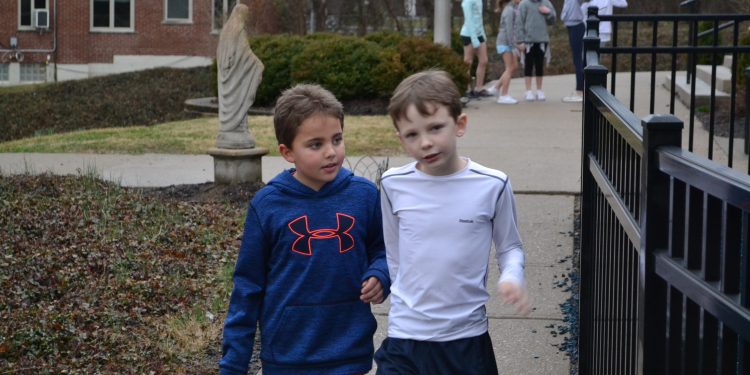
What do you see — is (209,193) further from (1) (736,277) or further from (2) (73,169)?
(1) (736,277)

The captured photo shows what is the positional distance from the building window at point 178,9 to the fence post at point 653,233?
116 ft

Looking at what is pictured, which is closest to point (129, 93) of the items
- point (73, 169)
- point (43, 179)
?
point (73, 169)

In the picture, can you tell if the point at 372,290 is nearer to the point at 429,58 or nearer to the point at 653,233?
the point at 653,233

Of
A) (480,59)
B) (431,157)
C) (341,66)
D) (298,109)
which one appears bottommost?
(431,157)

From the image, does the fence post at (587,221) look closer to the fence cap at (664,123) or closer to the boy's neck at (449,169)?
the boy's neck at (449,169)

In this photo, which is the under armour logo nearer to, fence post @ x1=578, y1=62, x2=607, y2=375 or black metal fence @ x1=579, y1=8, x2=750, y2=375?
black metal fence @ x1=579, y1=8, x2=750, y2=375

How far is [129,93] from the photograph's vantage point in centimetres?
2575

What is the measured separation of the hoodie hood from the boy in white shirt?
217 mm

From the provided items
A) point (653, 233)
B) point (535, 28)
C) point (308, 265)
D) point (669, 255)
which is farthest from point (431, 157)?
point (535, 28)

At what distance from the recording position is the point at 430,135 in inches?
125

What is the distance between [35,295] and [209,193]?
3.42m

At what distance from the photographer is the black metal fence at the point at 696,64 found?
5422mm

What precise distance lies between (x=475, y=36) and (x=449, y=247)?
46.0 feet

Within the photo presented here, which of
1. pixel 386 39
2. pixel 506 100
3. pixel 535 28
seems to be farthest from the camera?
pixel 386 39
